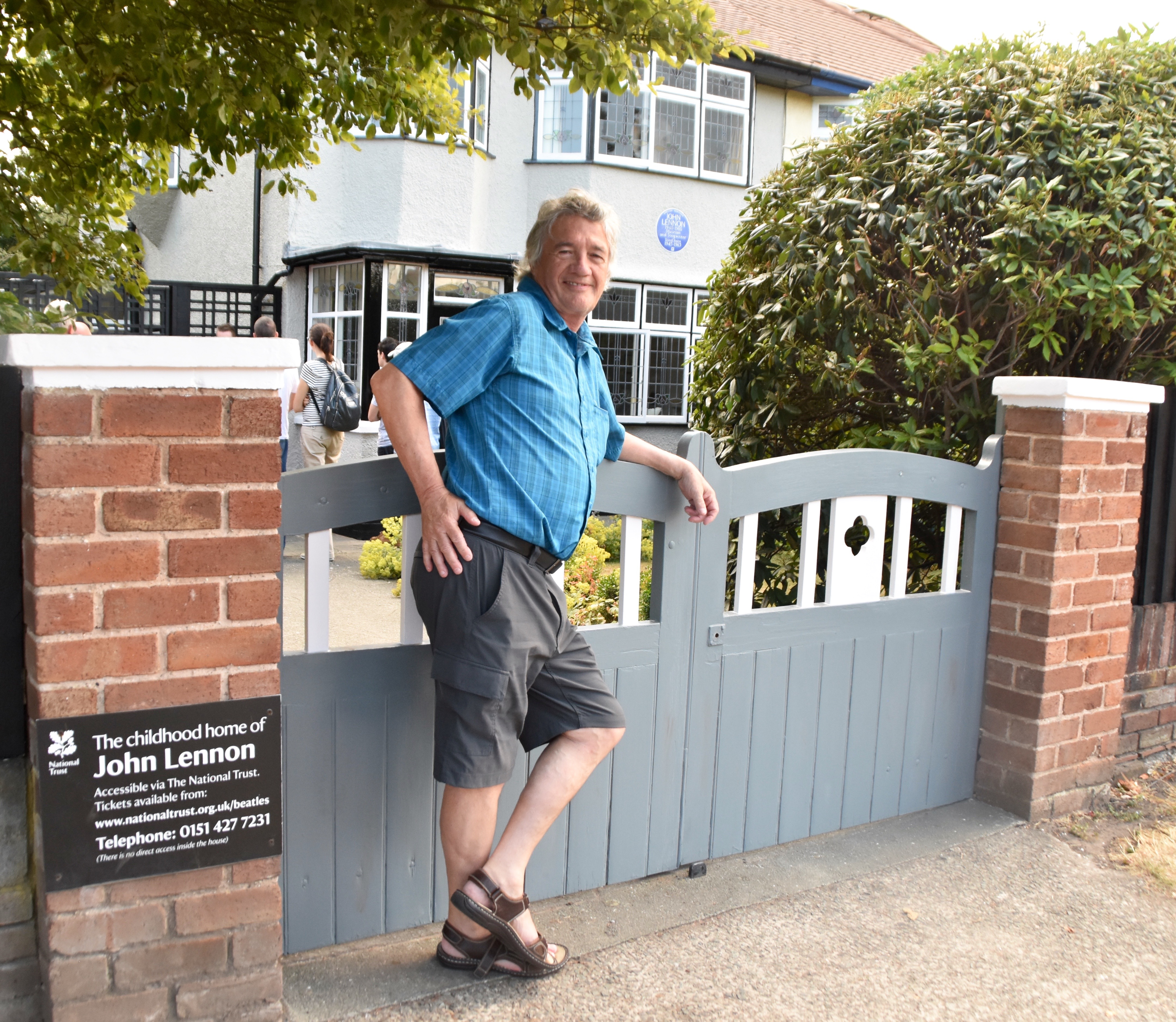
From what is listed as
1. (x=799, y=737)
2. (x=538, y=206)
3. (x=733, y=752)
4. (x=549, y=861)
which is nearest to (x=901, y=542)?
(x=799, y=737)

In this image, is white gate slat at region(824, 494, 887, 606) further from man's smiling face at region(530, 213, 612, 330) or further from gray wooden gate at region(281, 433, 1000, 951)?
man's smiling face at region(530, 213, 612, 330)

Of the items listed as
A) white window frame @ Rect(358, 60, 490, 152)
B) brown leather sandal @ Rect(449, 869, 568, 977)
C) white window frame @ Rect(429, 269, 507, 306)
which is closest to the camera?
brown leather sandal @ Rect(449, 869, 568, 977)

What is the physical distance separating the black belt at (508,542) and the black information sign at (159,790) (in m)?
0.60

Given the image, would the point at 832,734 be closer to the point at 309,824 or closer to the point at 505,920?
the point at 505,920

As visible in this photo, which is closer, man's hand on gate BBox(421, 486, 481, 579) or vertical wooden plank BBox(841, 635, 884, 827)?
man's hand on gate BBox(421, 486, 481, 579)

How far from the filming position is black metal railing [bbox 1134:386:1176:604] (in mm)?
4219

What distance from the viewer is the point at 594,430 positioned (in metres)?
2.78

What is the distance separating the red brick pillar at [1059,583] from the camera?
12.4ft

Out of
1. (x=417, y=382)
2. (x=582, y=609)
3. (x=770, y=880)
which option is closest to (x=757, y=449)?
(x=582, y=609)

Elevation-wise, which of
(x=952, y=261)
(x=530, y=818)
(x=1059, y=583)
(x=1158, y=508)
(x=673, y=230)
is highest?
(x=673, y=230)

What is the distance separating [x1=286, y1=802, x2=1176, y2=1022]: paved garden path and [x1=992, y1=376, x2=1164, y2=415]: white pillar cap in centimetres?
153

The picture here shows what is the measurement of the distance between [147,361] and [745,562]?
1.86m

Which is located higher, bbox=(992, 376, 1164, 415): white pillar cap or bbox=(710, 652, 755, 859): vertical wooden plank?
bbox=(992, 376, 1164, 415): white pillar cap

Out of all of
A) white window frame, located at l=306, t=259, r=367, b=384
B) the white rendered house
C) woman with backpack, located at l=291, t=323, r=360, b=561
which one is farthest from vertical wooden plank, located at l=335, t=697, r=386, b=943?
white window frame, located at l=306, t=259, r=367, b=384
